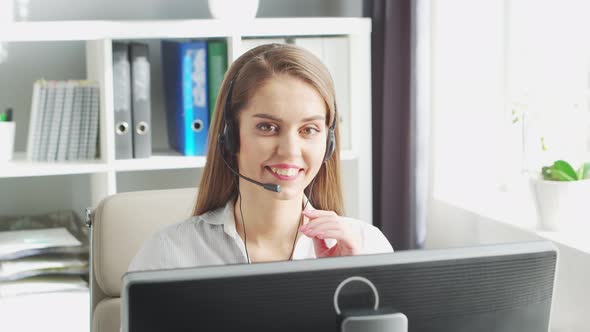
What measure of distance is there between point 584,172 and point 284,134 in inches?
35.2

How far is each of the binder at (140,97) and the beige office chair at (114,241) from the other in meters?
0.80

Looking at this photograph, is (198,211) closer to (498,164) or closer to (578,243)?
(578,243)

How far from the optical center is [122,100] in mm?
2363

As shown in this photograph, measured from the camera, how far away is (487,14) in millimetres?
2438

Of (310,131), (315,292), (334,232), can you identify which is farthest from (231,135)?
→ (315,292)

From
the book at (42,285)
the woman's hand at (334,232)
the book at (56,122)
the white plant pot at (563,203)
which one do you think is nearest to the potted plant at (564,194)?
the white plant pot at (563,203)

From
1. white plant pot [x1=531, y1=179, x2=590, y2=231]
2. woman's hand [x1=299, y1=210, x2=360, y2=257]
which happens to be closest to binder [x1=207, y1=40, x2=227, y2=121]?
white plant pot [x1=531, y1=179, x2=590, y2=231]

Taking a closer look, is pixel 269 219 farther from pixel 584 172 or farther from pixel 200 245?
pixel 584 172

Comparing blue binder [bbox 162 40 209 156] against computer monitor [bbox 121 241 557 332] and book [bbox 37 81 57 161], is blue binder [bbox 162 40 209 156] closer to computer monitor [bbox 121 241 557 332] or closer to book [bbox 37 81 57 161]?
book [bbox 37 81 57 161]

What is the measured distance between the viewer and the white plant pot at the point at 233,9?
7.98 ft

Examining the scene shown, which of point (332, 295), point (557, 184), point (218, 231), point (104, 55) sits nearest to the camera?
point (332, 295)

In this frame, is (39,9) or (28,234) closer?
(28,234)

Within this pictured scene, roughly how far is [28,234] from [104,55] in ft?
1.80

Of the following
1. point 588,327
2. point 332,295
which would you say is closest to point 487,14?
point 588,327
